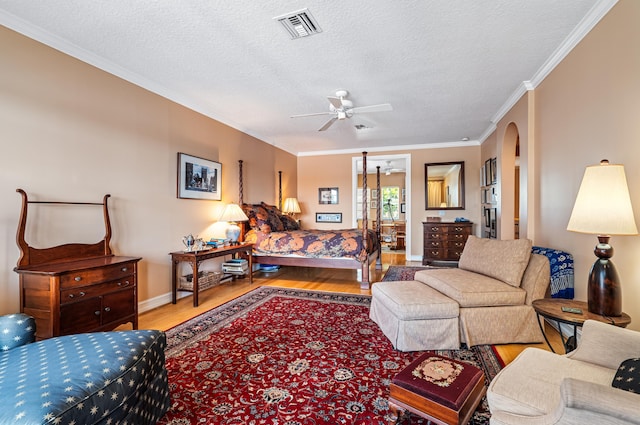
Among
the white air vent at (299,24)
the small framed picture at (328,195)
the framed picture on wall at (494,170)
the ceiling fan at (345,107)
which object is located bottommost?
the small framed picture at (328,195)

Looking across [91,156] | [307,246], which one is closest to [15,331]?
[91,156]

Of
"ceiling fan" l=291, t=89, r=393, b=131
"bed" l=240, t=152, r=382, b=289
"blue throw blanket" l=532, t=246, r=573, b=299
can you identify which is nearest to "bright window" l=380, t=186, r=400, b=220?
"bed" l=240, t=152, r=382, b=289

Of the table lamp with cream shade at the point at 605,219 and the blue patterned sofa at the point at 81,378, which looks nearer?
the blue patterned sofa at the point at 81,378

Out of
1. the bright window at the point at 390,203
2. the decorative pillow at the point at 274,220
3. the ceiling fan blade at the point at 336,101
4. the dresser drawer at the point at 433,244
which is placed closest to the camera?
the ceiling fan blade at the point at 336,101

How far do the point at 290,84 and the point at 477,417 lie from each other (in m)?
3.40

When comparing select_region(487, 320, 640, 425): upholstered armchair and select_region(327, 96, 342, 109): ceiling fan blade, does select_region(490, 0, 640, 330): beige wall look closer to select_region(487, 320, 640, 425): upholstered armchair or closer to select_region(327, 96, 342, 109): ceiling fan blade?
select_region(487, 320, 640, 425): upholstered armchair

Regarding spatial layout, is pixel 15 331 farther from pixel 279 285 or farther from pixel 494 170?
pixel 494 170

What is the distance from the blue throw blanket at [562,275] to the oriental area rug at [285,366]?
916 millimetres

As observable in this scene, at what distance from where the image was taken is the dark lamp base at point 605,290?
1.73 m

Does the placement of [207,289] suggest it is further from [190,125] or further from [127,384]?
[127,384]

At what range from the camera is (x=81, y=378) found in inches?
46.9

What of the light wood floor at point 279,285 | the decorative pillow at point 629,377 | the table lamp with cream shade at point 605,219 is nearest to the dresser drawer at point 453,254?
the light wood floor at point 279,285

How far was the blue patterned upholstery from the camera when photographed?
1477 millimetres

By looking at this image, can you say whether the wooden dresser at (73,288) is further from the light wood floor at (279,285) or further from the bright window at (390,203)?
the bright window at (390,203)
